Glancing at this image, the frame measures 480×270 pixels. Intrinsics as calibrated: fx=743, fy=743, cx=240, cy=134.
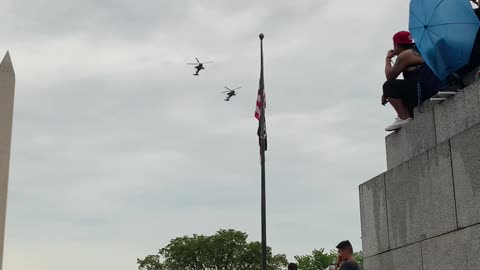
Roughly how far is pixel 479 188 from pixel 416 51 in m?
2.62

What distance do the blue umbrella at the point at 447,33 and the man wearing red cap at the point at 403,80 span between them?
71 cm

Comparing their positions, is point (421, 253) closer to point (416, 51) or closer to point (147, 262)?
point (416, 51)

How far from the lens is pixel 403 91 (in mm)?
9688

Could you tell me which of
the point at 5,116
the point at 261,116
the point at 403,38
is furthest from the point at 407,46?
the point at 261,116

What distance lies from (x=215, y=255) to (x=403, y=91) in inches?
2636

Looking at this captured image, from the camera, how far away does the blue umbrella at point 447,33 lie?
8570 millimetres

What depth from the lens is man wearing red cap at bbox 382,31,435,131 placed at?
9531mm

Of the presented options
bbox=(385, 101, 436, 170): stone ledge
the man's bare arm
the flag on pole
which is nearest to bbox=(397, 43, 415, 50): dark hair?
the man's bare arm

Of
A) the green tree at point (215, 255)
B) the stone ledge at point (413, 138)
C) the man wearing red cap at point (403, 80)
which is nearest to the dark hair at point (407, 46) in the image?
the man wearing red cap at point (403, 80)

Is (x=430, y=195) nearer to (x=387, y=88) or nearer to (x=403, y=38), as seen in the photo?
(x=387, y=88)

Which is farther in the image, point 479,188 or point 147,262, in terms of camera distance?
point 147,262

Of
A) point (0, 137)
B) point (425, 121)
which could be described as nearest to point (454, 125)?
point (425, 121)

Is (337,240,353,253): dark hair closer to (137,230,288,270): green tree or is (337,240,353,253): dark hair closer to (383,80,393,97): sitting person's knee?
(383,80,393,97): sitting person's knee

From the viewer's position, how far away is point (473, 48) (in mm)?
8758
